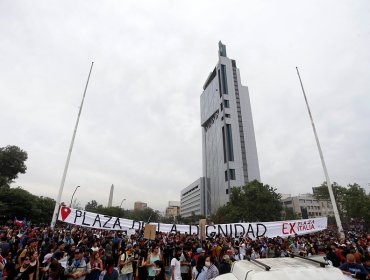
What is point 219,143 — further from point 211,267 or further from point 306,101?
point 211,267

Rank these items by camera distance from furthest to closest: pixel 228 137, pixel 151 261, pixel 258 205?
pixel 228 137
pixel 258 205
pixel 151 261

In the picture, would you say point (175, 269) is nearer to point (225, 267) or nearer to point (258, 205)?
point (225, 267)

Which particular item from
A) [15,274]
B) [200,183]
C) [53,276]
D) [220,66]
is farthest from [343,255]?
[200,183]

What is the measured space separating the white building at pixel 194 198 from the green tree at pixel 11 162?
94.9 meters

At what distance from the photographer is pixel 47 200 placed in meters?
51.8

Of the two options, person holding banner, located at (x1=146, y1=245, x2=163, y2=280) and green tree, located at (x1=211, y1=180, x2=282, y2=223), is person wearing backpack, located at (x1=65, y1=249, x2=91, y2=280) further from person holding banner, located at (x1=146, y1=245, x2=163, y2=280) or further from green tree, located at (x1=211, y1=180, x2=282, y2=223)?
green tree, located at (x1=211, y1=180, x2=282, y2=223)

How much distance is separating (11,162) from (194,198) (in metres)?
109

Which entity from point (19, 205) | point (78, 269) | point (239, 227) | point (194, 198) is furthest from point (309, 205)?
point (78, 269)

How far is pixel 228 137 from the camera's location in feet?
333

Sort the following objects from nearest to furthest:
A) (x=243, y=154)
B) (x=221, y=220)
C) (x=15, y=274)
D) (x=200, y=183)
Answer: (x=15, y=274)
(x=221, y=220)
(x=243, y=154)
(x=200, y=183)

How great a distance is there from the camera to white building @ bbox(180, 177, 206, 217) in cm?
13125

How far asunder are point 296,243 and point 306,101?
12442 mm

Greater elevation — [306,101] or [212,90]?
[212,90]

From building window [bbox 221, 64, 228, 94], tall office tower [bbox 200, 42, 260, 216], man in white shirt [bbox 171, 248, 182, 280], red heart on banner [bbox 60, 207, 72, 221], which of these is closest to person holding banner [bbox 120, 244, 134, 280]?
man in white shirt [bbox 171, 248, 182, 280]
